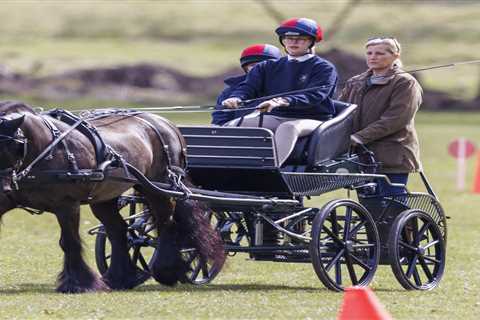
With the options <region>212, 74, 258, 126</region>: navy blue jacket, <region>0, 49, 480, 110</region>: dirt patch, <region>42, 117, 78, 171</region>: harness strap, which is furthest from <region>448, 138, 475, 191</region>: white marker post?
<region>0, 49, 480, 110</region>: dirt patch

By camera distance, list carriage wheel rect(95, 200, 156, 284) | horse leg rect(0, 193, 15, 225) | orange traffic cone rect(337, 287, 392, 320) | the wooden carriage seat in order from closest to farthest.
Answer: orange traffic cone rect(337, 287, 392, 320)
horse leg rect(0, 193, 15, 225)
the wooden carriage seat
carriage wheel rect(95, 200, 156, 284)

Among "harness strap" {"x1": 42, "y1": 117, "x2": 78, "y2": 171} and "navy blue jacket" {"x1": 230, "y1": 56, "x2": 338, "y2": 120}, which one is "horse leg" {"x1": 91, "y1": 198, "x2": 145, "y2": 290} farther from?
"navy blue jacket" {"x1": 230, "y1": 56, "x2": 338, "y2": 120}

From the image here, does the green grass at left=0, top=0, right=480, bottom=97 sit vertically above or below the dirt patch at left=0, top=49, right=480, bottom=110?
above

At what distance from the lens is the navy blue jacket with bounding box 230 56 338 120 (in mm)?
10516

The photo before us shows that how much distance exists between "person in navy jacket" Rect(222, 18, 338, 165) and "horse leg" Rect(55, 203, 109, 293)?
5.46 feet

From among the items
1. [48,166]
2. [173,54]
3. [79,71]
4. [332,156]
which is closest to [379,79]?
[332,156]

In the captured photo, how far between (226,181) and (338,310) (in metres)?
2.04

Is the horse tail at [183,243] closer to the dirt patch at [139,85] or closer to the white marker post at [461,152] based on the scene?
the white marker post at [461,152]

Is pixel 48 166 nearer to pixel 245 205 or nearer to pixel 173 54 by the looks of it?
pixel 245 205

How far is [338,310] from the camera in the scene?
30.0 feet

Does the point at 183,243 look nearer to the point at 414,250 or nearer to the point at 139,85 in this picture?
the point at 414,250

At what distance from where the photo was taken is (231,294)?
33.2 ft

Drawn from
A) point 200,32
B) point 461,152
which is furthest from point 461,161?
point 200,32

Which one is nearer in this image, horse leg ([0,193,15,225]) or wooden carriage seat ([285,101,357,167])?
horse leg ([0,193,15,225])
